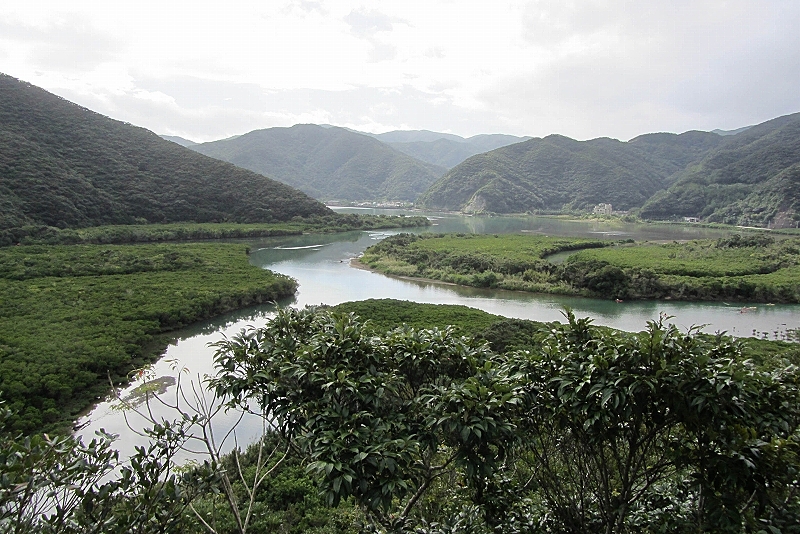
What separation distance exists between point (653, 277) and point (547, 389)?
1174 inches

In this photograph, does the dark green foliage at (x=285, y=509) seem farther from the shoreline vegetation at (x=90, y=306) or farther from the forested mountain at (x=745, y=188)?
the forested mountain at (x=745, y=188)

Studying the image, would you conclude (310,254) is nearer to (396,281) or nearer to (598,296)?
(396,281)

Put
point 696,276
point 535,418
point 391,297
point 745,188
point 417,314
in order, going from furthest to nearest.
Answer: point 745,188, point 696,276, point 391,297, point 417,314, point 535,418

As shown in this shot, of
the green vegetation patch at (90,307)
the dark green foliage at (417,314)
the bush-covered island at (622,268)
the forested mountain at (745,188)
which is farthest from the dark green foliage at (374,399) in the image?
the forested mountain at (745,188)

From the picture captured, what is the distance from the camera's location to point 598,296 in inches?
1132

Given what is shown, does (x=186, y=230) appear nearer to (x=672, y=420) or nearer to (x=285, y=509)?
(x=285, y=509)

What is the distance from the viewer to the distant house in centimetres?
11294

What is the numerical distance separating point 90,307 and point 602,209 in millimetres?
116646

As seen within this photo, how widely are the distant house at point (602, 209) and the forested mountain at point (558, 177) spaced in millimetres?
8122

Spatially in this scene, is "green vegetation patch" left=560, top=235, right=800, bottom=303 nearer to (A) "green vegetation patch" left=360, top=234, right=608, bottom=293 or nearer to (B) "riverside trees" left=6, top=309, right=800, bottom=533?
(A) "green vegetation patch" left=360, top=234, right=608, bottom=293

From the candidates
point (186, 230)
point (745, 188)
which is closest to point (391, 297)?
point (186, 230)

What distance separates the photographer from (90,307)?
20219 mm

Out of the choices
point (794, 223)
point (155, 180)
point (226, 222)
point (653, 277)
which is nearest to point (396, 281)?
point (653, 277)

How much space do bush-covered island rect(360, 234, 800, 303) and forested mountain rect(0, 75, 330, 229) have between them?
105 feet
